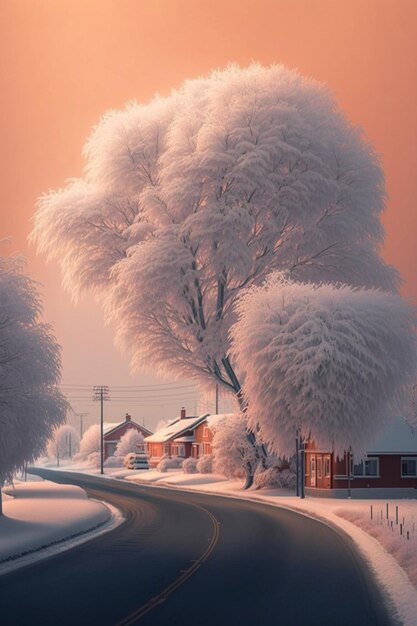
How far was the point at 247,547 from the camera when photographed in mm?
28453

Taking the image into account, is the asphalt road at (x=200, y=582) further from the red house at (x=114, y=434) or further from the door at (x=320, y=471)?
the red house at (x=114, y=434)

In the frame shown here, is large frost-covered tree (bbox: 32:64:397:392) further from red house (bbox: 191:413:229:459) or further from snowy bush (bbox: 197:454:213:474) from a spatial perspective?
red house (bbox: 191:413:229:459)

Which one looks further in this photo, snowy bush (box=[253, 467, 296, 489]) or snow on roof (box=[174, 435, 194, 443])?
snow on roof (box=[174, 435, 194, 443])

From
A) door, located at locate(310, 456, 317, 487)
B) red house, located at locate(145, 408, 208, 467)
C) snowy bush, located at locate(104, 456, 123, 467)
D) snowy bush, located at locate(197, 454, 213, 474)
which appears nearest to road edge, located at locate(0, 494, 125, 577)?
door, located at locate(310, 456, 317, 487)

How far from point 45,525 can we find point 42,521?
5.70ft

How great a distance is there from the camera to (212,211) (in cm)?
6162

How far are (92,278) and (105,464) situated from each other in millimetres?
75692

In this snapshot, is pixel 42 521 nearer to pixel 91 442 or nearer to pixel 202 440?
pixel 202 440

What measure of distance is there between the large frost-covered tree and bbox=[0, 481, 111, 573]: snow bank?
45.9 feet

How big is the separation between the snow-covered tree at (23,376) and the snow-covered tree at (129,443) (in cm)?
10926

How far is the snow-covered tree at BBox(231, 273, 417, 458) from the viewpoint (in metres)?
54.8

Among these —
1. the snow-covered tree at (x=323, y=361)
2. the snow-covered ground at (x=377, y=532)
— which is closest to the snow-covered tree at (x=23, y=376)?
the snow-covered ground at (x=377, y=532)

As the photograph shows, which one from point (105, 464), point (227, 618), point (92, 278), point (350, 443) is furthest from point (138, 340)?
point (105, 464)

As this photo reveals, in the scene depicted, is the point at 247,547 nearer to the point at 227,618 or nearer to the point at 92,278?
the point at 227,618
